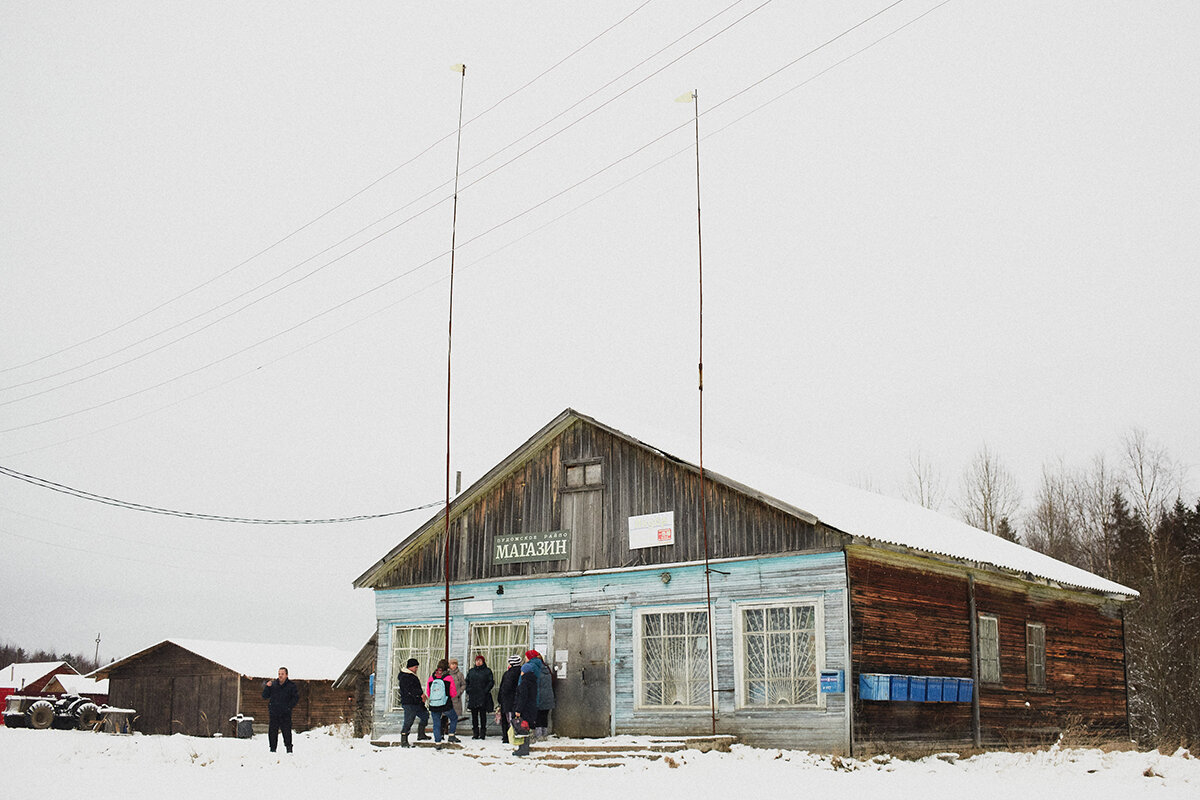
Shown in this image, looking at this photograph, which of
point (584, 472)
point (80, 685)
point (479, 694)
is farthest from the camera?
point (80, 685)

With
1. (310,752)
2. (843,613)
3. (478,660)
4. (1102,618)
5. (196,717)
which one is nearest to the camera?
(843,613)

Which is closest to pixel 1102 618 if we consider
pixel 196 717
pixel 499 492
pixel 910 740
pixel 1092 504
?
pixel 910 740

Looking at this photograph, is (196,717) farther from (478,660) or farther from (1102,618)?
(1102,618)

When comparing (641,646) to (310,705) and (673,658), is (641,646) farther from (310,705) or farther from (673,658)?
(310,705)

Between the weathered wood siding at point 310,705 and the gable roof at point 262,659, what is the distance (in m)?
0.43

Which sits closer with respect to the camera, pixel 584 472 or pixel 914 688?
pixel 914 688

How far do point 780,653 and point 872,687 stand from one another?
1.66 m

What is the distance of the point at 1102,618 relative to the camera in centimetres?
2745

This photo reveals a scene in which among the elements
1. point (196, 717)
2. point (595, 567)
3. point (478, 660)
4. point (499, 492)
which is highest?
point (499, 492)

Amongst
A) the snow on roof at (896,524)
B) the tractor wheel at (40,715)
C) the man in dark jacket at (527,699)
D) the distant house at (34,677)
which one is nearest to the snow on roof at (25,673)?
the distant house at (34,677)

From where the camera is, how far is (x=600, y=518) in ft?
73.4

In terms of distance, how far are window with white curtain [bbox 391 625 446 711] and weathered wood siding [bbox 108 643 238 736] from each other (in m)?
20.7

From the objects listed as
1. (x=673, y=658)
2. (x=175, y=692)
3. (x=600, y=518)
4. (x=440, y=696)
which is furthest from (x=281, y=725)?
(x=175, y=692)

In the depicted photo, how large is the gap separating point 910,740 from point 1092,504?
37301 mm
